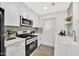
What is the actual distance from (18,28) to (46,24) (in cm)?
88

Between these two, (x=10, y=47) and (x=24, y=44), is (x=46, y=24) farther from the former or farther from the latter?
(x=10, y=47)

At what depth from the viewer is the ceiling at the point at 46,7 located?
1726 millimetres

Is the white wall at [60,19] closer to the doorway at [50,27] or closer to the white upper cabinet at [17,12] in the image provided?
the doorway at [50,27]

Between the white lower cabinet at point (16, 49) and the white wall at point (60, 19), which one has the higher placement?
the white wall at point (60, 19)

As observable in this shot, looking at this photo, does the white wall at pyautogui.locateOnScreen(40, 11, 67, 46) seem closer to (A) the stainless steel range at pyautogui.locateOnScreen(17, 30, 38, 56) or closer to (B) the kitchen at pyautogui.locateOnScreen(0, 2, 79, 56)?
(B) the kitchen at pyautogui.locateOnScreen(0, 2, 79, 56)

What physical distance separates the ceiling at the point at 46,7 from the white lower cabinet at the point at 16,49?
3.14 feet

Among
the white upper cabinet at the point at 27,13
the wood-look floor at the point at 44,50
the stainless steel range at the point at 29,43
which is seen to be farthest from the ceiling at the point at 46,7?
the wood-look floor at the point at 44,50

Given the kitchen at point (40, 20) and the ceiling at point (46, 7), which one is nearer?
the kitchen at point (40, 20)

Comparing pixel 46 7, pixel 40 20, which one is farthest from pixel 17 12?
pixel 46 7

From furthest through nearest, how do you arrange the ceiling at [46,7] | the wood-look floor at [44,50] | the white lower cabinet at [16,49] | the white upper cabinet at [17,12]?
the wood-look floor at [44,50], the ceiling at [46,7], the white upper cabinet at [17,12], the white lower cabinet at [16,49]

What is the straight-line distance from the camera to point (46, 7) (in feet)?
6.18

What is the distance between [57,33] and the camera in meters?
1.84

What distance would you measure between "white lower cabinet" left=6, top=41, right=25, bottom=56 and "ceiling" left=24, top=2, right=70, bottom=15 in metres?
0.96

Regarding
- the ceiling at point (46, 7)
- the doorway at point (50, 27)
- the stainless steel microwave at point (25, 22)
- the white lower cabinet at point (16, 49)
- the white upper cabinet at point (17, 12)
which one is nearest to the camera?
the white lower cabinet at point (16, 49)
